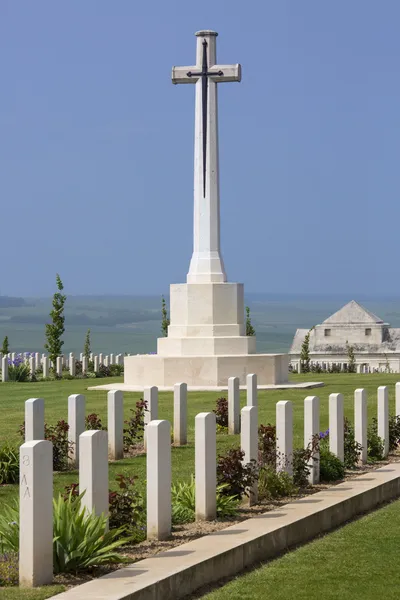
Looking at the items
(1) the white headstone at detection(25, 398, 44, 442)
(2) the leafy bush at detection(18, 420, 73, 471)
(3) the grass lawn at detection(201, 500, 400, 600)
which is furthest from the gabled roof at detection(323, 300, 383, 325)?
(3) the grass lawn at detection(201, 500, 400, 600)

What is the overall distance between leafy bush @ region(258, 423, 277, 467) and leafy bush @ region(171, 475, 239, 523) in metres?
1.40

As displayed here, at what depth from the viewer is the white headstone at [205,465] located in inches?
335

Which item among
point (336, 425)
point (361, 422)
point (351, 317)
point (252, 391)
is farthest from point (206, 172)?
point (351, 317)

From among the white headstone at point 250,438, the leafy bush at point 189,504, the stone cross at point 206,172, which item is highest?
the stone cross at point 206,172

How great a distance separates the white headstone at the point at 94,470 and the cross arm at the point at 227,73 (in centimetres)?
2085

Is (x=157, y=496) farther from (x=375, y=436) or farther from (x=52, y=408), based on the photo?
(x=52, y=408)

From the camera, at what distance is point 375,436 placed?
1338cm

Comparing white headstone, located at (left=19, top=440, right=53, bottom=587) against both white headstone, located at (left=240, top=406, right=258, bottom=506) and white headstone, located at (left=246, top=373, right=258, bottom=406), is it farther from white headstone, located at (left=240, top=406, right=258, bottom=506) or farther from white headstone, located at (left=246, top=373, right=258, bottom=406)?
white headstone, located at (left=246, top=373, right=258, bottom=406)

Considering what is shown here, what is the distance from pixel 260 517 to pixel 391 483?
8.76ft

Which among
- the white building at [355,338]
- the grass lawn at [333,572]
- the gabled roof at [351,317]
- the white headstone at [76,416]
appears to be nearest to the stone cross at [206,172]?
the white headstone at [76,416]

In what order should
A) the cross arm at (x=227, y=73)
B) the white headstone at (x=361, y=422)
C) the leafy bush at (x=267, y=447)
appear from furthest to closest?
the cross arm at (x=227, y=73)
the white headstone at (x=361, y=422)
the leafy bush at (x=267, y=447)

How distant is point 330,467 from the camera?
37.3ft

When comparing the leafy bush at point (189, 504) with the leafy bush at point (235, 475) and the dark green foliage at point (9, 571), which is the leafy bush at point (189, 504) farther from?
the dark green foliage at point (9, 571)

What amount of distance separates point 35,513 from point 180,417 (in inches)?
334
